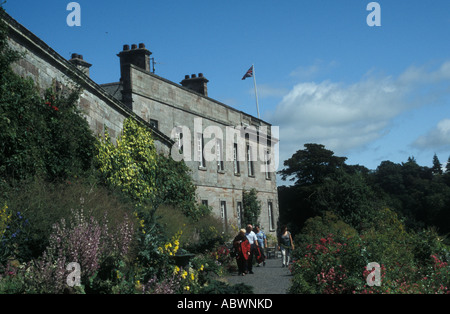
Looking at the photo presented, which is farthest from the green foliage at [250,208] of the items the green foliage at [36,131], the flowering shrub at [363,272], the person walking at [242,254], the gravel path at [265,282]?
the flowering shrub at [363,272]

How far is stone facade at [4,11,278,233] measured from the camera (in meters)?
12.6

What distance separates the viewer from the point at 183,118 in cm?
2583

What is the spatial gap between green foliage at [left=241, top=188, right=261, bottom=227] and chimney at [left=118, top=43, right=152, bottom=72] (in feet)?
37.1

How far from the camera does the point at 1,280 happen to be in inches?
280

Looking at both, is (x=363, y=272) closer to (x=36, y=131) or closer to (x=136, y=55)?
(x=36, y=131)

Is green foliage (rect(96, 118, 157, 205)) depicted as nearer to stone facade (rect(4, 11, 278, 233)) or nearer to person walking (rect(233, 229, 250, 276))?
stone facade (rect(4, 11, 278, 233))

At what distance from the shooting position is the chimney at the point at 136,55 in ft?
79.3

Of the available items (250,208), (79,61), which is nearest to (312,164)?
(250,208)

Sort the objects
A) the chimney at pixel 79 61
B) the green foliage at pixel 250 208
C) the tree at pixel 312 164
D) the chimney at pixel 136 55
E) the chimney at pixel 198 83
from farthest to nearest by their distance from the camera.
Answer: the tree at pixel 312 164 → the green foliage at pixel 250 208 → the chimney at pixel 198 83 → the chimney at pixel 136 55 → the chimney at pixel 79 61

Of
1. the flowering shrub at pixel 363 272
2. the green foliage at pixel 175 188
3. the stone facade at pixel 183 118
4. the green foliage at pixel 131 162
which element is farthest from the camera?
the green foliage at pixel 175 188

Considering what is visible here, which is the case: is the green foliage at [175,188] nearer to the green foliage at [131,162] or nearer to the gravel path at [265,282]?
the green foliage at [131,162]
